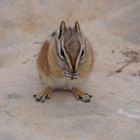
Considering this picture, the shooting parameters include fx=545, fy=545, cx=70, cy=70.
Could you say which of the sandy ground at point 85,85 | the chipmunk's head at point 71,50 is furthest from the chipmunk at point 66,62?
the sandy ground at point 85,85

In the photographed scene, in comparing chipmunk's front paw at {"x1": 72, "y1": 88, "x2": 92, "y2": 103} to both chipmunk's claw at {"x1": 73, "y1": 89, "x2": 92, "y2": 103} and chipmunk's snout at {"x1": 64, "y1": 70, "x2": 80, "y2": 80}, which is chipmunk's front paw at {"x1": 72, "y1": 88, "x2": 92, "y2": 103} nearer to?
chipmunk's claw at {"x1": 73, "y1": 89, "x2": 92, "y2": 103}

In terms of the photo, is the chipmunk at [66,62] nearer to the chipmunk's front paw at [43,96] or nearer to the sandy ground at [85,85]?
the chipmunk's front paw at [43,96]

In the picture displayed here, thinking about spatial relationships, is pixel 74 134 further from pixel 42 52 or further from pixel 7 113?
pixel 42 52

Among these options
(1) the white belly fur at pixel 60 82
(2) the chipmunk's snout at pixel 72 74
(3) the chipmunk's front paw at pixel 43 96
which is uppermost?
(2) the chipmunk's snout at pixel 72 74

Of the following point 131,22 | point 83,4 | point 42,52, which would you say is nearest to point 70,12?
point 83,4

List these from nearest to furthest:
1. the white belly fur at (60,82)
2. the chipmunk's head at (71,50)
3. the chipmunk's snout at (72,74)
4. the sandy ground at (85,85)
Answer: the sandy ground at (85,85)
the chipmunk's head at (71,50)
the chipmunk's snout at (72,74)
the white belly fur at (60,82)
